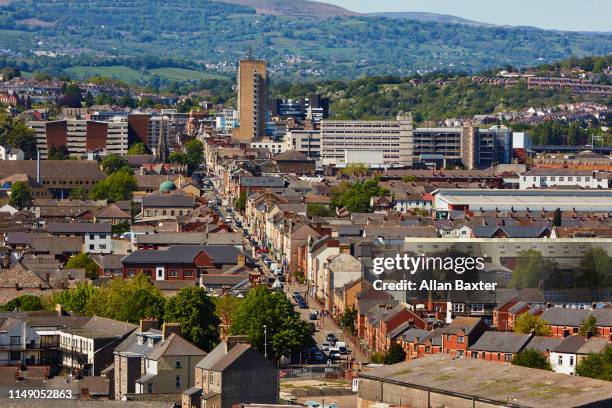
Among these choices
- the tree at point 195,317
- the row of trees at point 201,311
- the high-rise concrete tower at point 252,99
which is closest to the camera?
the tree at point 195,317

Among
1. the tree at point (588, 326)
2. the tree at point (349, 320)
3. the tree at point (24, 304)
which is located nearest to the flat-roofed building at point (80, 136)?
the tree at point (349, 320)

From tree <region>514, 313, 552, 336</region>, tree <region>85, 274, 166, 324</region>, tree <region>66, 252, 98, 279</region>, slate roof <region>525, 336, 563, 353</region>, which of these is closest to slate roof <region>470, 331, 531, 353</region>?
slate roof <region>525, 336, 563, 353</region>

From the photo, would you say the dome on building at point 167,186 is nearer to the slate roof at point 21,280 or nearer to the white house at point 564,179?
the white house at point 564,179

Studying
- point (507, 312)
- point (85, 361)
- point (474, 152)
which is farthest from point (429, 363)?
point (474, 152)

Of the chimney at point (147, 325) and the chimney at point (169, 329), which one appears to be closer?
the chimney at point (169, 329)

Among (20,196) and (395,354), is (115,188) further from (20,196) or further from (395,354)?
(395,354)

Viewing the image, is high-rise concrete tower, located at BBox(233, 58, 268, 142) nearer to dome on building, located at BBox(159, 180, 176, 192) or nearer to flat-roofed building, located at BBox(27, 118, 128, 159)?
flat-roofed building, located at BBox(27, 118, 128, 159)

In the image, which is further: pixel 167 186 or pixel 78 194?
pixel 78 194

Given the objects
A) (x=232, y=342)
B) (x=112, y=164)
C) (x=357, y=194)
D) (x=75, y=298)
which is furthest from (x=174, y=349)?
(x=112, y=164)
